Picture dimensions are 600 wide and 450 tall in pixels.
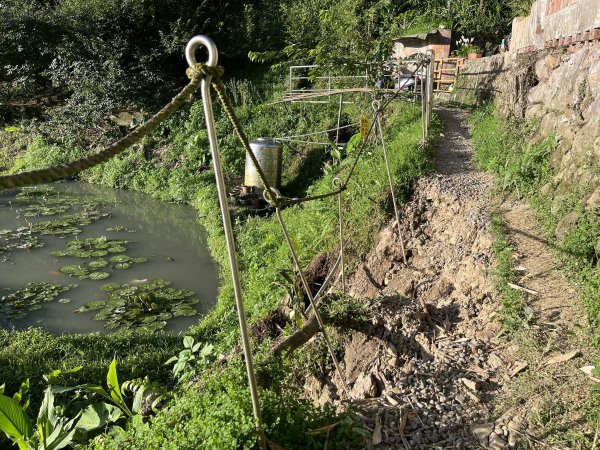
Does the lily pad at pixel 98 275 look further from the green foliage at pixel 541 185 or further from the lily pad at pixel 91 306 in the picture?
the green foliage at pixel 541 185

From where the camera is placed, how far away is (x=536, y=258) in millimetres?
4207

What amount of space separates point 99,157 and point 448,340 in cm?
286

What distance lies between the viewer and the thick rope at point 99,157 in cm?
151

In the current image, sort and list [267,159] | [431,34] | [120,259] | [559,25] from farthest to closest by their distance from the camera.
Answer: [431,34]
[267,159]
[120,259]
[559,25]

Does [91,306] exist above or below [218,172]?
below

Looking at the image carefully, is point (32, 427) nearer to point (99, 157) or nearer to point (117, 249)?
point (99, 157)

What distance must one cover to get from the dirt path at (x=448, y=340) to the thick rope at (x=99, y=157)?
6.65 feet

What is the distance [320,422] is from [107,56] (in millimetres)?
15041

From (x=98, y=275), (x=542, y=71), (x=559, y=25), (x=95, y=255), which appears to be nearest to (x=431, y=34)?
(x=542, y=71)

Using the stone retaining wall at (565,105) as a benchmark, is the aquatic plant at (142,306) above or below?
below

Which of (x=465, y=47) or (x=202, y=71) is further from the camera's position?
(x=465, y=47)

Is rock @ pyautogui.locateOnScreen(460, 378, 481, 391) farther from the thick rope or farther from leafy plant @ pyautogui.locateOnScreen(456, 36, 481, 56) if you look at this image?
leafy plant @ pyautogui.locateOnScreen(456, 36, 481, 56)

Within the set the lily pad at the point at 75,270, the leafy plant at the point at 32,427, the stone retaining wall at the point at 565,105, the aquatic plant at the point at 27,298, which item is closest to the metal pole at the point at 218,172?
the leafy plant at the point at 32,427

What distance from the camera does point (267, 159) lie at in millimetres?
10609
